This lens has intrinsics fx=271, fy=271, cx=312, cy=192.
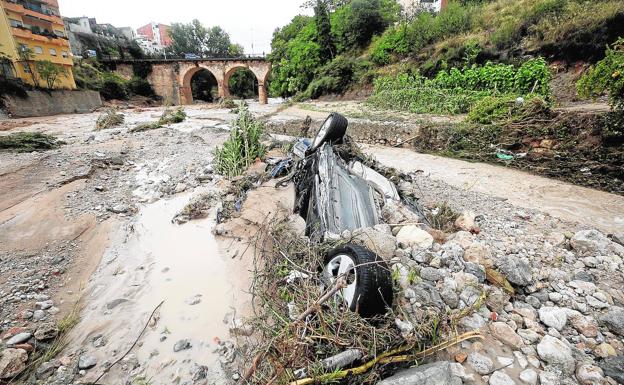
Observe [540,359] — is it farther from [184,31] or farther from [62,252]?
[184,31]

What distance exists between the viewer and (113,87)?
27469 millimetres

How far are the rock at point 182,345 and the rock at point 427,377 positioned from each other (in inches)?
61.8

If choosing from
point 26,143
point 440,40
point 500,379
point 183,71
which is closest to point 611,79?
point 500,379

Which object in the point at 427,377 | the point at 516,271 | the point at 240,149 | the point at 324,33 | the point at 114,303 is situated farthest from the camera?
the point at 324,33

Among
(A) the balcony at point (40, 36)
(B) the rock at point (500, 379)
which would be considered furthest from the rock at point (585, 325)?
(A) the balcony at point (40, 36)

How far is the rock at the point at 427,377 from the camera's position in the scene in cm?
134

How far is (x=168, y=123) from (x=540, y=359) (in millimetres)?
14672

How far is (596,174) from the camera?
4887 millimetres

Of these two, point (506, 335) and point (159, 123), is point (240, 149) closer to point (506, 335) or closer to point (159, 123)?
point (506, 335)

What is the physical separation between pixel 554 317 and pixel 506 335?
14.6 inches

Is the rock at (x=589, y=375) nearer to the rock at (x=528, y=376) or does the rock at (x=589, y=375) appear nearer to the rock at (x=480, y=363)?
the rock at (x=528, y=376)

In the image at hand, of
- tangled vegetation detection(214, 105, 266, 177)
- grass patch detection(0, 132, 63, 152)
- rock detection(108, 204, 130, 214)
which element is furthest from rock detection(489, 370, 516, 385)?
grass patch detection(0, 132, 63, 152)

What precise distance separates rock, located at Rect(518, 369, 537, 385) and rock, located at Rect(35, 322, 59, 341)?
131 inches

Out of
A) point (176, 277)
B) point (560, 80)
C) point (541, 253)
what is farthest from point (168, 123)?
point (560, 80)
